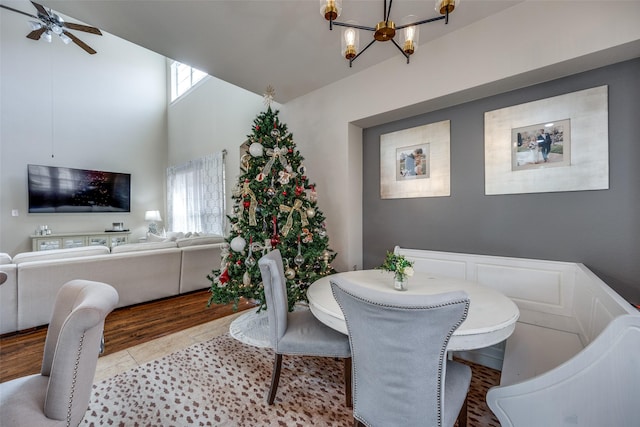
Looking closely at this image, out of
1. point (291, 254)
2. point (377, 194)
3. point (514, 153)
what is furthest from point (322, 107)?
point (514, 153)

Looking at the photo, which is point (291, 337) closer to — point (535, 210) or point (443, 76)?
point (535, 210)

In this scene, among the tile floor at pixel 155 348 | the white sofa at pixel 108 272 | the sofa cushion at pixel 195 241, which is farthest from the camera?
the sofa cushion at pixel 195 241

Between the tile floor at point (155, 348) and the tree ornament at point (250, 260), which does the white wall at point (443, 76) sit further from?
the tile floor at point (155, 348)

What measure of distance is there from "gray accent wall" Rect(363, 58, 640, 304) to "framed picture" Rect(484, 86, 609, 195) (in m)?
0.05

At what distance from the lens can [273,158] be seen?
9.12ft

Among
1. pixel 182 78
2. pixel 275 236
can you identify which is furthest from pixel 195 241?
pixel 182 78

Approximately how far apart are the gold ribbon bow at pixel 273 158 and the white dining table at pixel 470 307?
1.35 meters

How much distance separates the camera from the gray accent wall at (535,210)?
1777mm

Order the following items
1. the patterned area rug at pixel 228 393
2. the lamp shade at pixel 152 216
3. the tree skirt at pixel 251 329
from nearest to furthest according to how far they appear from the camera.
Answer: the patterned area rug at pixel 228 393 < the tree skirt at pixel 251 329 < the lamp shade at pixel 152 216

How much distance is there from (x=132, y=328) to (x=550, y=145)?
4184mm

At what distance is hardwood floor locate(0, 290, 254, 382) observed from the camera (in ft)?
7.00

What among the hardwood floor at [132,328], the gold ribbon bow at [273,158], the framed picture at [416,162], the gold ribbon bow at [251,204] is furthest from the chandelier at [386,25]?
the hardwood floor at [132,328]

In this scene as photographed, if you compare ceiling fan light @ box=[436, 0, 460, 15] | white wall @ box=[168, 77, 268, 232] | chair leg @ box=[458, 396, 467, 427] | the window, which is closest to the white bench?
chair leg @ box=[458, 396, 467, 427]

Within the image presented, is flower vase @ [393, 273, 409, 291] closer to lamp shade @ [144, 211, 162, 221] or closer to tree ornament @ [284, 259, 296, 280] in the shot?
tree ornament @ [284, 259, 296, 280]
